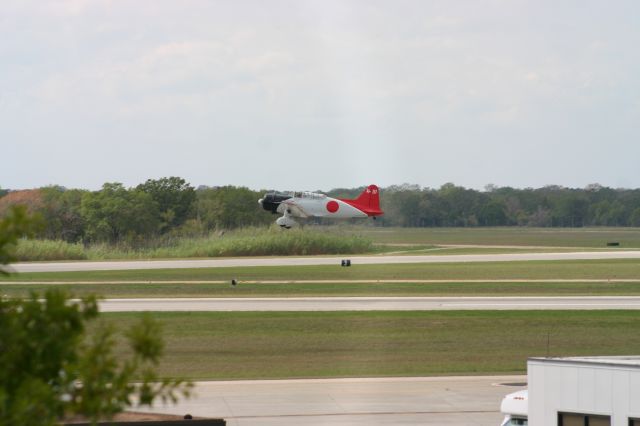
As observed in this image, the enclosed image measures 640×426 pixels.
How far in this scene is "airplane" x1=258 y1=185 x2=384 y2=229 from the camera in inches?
3851

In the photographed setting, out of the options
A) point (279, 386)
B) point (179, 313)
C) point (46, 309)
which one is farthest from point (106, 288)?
point (46, 309)

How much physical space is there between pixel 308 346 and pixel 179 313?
10605 millimetres

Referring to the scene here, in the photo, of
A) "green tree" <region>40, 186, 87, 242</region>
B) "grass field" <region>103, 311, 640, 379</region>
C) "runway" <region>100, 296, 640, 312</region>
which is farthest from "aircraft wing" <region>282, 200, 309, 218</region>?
"grass field" <region>103, 311, 640, 379</region>

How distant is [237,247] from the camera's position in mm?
99562

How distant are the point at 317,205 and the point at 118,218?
2512 centimetres

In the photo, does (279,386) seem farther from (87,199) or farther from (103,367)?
(87,199)

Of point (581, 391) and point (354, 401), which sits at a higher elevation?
point (581, 391)

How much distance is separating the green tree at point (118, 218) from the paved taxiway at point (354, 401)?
83.3m

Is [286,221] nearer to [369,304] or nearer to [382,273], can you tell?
[382,273]

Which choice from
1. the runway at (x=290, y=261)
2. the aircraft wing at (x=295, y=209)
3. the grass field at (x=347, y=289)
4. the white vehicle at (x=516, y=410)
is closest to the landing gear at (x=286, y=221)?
the aircraft wing at (x=295, y=209)

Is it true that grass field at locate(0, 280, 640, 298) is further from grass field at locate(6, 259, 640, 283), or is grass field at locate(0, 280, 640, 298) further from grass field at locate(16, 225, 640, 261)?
grass field at locate(16, 225, 640, 261)

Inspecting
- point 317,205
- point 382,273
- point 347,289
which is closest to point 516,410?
point 347,289

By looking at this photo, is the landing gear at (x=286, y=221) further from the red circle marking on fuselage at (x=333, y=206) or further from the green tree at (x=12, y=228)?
the green tree at (x=12, y=228)

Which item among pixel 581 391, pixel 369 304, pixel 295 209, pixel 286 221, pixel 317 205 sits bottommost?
pixel 369 304
